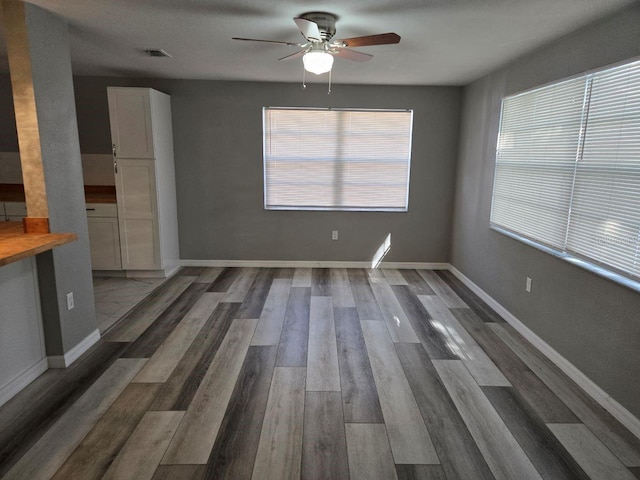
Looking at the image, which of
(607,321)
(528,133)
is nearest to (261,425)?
(607,321)

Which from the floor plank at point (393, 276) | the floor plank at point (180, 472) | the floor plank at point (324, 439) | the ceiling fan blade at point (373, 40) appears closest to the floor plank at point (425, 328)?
the floor plank at point (393, 276)

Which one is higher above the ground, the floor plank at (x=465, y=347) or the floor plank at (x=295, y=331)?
the floor plank at (x=465, y=347)

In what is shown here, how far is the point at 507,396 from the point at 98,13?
3627mm

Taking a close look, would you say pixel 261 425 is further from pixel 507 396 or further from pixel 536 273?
pixel 536 273

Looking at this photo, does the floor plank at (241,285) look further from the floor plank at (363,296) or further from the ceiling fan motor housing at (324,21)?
the ceiling fan motor housing at (324,21)

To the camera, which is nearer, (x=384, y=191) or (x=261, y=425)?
(x=261, y=425)

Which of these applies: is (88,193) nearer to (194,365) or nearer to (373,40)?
(194,365)

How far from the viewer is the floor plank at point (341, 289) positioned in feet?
13.5

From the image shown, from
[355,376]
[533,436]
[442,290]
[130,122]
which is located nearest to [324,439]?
[355,376]

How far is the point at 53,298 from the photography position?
270cm

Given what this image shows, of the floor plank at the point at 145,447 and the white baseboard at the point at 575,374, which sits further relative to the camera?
the white baseboard at the point at 575,374

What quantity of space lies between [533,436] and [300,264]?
3.66 m

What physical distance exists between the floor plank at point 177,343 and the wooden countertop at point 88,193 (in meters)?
1.77

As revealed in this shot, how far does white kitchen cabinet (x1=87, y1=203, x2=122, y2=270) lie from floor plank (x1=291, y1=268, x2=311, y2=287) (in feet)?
6.97
